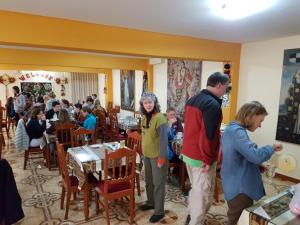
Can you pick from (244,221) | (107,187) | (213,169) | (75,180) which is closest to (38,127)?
(75,180)

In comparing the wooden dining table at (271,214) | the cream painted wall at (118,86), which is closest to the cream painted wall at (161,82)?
the cream painted wall at (118,86)

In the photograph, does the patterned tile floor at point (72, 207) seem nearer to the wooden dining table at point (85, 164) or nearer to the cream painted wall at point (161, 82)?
the wooden dining table at point (85, 164)

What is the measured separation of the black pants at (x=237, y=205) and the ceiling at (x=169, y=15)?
1647mm

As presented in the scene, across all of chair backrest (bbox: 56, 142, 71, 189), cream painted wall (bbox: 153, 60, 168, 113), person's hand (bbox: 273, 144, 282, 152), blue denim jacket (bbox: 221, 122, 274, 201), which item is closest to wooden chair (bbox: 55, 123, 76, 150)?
chair backrest (bbox: 56, 142, 71, 189)

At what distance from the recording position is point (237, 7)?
2.12m

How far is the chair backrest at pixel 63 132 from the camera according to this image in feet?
12.1

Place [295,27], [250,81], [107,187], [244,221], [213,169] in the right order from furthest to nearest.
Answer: [250,81] < [295,27] < [107,187] < [213,169] < [244,221]

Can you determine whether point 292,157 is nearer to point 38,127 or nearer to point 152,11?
point 152,11

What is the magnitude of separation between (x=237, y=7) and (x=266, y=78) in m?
1.91

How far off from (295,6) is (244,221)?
1.99 meters

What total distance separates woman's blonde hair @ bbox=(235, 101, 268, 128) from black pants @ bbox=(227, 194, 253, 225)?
18.7 inches

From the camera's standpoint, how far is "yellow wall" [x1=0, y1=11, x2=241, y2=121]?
2.40 metres

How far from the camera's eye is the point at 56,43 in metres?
2.59

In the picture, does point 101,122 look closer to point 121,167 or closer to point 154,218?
point 121,167
